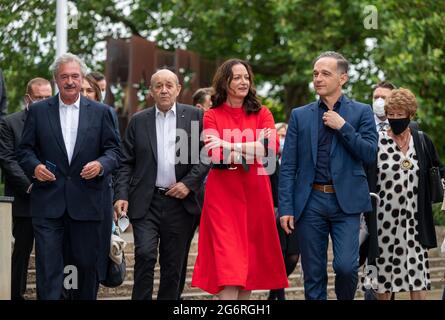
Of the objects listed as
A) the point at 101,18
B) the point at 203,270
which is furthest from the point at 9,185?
the point at 101,18

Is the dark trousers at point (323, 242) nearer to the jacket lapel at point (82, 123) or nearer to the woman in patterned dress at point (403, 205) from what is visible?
the woman in patterned dress at point (403, 205)

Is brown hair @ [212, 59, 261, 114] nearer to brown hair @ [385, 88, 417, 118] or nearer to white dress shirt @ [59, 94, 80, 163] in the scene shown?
white dress shirt @ [59, 94, 80, 163]

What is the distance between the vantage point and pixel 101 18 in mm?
23641

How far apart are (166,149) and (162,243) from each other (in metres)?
0.87

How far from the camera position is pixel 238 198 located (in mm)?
9688

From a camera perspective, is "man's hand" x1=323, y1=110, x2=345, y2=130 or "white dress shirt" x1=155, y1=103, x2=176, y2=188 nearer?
"man's hand" x1=323, y1=110, x2=345, y2=130

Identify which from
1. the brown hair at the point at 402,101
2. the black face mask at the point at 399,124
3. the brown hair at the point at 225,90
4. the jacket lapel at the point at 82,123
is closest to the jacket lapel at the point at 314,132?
the brown hair at the point at 225,90

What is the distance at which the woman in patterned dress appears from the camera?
36.1 ft

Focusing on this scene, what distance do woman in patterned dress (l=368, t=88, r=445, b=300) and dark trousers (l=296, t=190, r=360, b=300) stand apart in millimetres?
1676

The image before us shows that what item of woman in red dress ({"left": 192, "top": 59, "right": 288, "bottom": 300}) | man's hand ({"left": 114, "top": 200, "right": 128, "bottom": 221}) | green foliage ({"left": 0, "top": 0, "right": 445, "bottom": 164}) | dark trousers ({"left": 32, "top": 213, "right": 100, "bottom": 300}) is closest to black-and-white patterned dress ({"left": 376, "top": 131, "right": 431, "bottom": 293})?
woman in red dress ({"left": 192, "top": 59, "right": 288, "bottom": 300})

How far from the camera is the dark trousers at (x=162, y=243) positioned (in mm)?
10305

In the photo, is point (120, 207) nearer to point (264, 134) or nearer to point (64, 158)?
point (64, 158)
